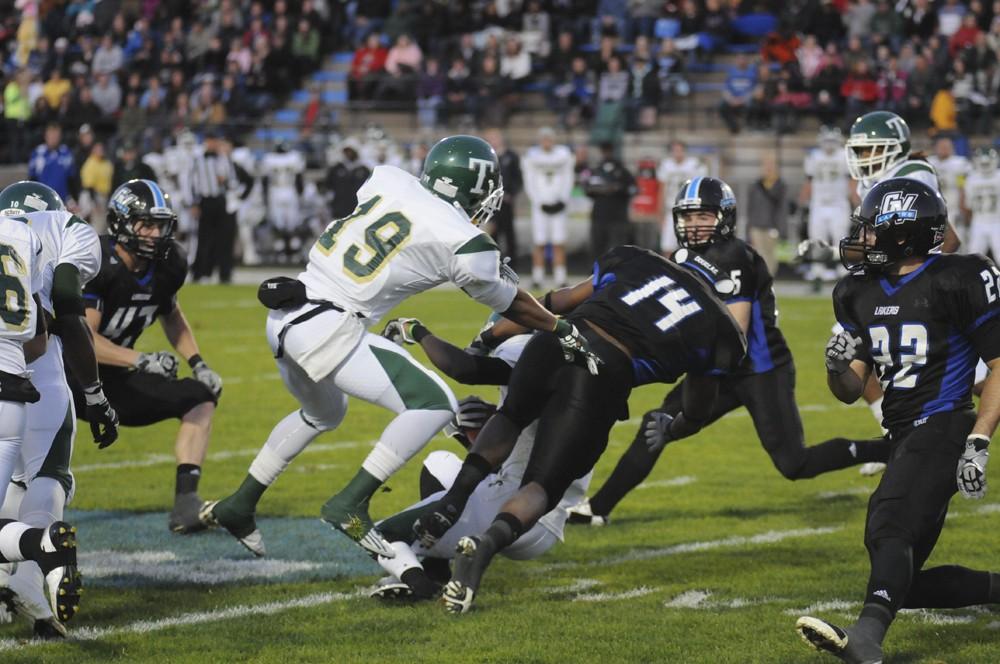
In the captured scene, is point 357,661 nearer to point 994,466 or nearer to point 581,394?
point 581,394

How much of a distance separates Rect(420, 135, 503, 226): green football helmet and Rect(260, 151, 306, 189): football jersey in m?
15.0

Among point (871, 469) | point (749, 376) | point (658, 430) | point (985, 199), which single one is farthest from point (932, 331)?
point (985, 199)

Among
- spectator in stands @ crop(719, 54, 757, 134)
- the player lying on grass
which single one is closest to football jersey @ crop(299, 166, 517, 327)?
the player lying on grass

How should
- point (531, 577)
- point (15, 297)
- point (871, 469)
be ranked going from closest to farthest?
point (15, 297)
point (531, 577)
point (871, 469)

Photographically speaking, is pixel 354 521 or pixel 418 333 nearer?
pixel 354 521

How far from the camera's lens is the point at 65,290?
4699 millimetres

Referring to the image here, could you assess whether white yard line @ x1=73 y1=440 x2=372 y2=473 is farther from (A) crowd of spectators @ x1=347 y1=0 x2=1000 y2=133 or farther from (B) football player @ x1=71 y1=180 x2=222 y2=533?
(A) crowd of spectators @ x1=347 y1=0 x2=1000 y2=133

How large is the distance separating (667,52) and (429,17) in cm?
425

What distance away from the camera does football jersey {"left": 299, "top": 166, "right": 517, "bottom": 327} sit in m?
4.83

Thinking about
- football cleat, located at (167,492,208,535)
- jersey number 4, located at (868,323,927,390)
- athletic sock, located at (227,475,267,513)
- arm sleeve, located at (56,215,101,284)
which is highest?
arm sleeve, located at (56,215,101,284)

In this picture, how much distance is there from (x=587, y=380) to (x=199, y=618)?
1.42m

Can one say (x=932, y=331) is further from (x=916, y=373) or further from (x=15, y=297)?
(x=15, y=297)

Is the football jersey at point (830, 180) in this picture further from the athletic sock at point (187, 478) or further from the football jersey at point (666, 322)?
the football jersey at point (666, 322)

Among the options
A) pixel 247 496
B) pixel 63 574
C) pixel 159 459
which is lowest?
pixel 159 459
